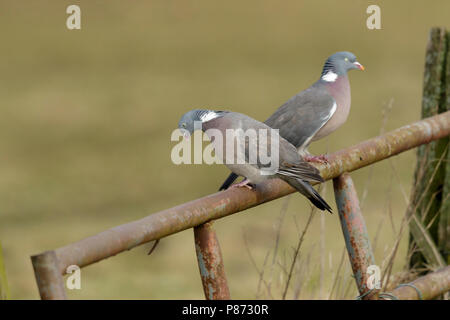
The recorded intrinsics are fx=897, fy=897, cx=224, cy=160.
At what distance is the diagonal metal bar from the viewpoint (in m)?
1.36

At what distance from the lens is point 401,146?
83.4 inches

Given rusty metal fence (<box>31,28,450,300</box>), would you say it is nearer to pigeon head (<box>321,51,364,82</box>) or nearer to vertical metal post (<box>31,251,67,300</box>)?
vertical metal post (<box>31,251,67,300</box>)

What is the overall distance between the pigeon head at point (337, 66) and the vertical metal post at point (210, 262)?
124 cm

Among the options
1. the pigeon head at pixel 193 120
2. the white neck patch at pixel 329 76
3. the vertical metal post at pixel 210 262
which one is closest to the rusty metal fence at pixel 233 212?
the vertical metal post at pixel 210 262

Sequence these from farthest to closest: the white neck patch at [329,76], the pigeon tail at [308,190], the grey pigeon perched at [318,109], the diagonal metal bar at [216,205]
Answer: the white neck patch at [329,76]
the grey pigeon perched at [318,109]
the pigeon tail at [308,190]
the diagonal metal bar at [216,205]

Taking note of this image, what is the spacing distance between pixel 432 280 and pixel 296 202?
3.28 metres

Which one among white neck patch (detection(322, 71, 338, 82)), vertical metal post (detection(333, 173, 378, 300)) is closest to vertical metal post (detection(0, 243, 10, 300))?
vertical metal post (detection(333, 173, 378, 300))

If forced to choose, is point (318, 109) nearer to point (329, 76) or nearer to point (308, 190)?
point (329, 76)

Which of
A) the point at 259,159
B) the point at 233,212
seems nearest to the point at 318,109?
the point at 259,159

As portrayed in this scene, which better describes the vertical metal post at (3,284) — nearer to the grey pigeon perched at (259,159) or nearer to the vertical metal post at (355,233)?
the grey pigeon perched at (259,159)

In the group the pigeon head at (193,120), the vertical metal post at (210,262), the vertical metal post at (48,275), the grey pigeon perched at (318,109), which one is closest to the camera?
the vertical metal post at (48,275)

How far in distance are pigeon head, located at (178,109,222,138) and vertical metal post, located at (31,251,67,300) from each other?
625 mm

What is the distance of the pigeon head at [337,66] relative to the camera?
2.80 m
